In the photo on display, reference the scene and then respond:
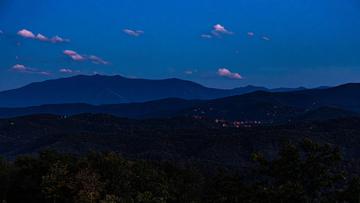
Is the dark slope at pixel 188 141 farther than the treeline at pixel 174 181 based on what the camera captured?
Yes

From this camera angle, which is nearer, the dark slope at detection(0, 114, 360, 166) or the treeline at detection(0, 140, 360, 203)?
the treeline at detection(0, 140, 360, 203)

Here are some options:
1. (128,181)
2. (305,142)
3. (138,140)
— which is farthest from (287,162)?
(138,140)

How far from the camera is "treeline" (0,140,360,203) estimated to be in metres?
29.9

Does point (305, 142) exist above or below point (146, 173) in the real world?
above

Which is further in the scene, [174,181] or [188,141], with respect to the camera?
[188,141]

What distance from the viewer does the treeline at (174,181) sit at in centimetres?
2994

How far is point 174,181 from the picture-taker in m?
51.3

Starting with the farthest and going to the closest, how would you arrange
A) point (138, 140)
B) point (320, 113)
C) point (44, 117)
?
point (320, 113)
point (44, 117)
point (138, 140)

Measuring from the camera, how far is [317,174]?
3011 cm

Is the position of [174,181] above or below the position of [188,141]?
below

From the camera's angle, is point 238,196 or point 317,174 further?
point 238,196

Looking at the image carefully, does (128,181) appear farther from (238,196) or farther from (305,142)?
(305,142)

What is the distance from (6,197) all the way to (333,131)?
320 ft

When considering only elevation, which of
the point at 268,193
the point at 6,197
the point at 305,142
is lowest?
the point at 6,197
